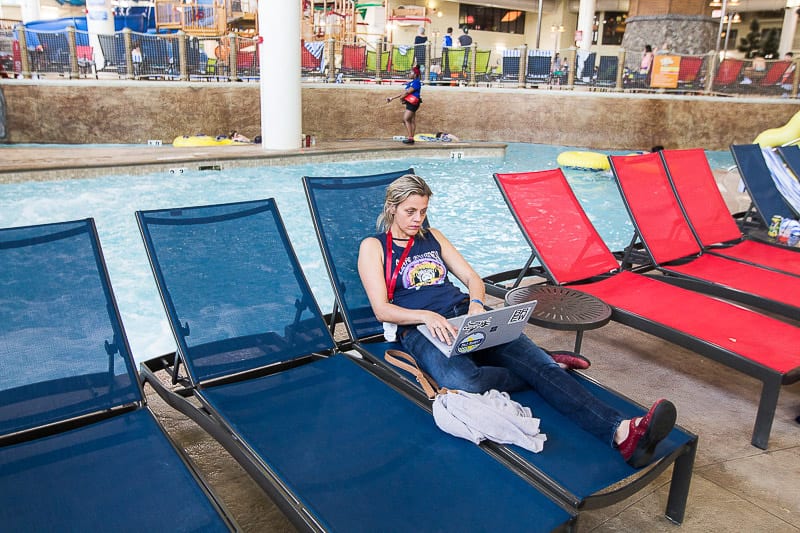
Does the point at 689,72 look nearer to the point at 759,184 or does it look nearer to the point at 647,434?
the point at 759,184

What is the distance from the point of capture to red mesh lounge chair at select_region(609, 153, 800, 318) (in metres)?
3.82

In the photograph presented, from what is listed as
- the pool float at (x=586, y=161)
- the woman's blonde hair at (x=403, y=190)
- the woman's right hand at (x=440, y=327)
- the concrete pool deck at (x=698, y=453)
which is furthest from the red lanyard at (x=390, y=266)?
the pool float at (x=586, y=161)

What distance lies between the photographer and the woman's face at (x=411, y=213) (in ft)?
9.52

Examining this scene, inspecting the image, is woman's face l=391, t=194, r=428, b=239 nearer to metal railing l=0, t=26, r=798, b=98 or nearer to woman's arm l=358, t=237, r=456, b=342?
woman's arm l=358, t=237, r=456, b=342

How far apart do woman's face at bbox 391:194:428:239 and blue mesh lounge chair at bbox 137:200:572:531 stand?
54cm

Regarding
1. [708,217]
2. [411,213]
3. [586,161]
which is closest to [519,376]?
[411,213]

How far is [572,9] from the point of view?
34969 millimetres

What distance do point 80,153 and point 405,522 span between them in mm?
11488

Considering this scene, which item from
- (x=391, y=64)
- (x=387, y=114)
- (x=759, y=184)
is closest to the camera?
(x=759, y=184)

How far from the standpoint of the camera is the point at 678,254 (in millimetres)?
4531

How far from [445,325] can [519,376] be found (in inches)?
14.3

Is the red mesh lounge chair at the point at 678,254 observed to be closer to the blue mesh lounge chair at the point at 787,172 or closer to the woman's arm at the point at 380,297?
the blue mesh lounge chair at the point at 787,172

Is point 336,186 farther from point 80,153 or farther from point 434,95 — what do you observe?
point 434,95

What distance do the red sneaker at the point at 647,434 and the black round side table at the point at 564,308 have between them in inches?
36.1
